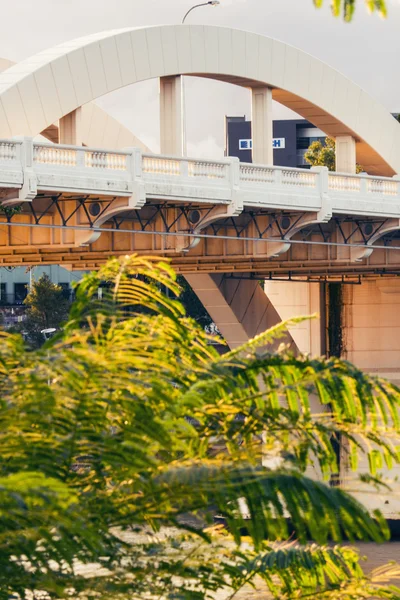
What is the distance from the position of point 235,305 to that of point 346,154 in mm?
9698

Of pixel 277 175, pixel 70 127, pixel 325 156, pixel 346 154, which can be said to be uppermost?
pixel 325 156

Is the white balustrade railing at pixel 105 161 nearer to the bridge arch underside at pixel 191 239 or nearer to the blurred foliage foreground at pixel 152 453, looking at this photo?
the bridge arch underside at pixel 191 239

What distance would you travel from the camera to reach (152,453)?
4898mm

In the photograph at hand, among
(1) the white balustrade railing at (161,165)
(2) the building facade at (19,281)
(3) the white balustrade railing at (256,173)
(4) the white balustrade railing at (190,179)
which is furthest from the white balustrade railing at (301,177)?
(2) the building facade at (19,281)

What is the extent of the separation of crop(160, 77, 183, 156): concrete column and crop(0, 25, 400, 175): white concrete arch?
0.54m

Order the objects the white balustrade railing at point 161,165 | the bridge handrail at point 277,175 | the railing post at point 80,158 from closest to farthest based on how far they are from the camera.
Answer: the railing post at point 80,158 < the white balustrade railing at point 161,165 < the bridge handrail at point 277,175

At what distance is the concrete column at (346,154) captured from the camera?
139 ft

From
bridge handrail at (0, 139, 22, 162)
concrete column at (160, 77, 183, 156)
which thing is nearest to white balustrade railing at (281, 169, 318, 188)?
concrete column at (160, 77, 183, 156)

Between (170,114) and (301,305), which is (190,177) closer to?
(170,114)

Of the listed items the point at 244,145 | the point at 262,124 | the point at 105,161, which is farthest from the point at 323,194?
the point at 244,145

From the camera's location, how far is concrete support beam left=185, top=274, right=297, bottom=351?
4862 cm

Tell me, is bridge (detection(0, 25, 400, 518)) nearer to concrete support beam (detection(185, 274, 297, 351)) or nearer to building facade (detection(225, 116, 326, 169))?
concrete support beam (detection(185, 274, 297, 351))

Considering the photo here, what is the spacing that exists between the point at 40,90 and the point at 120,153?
2.82 m

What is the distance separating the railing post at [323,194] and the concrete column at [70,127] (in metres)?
6.25
